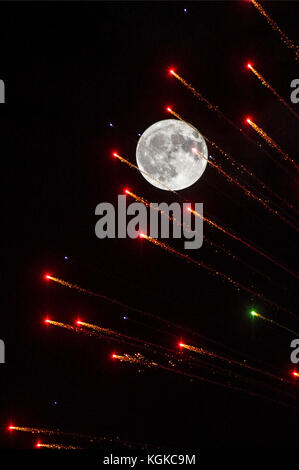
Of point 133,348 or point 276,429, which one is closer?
point 276,429

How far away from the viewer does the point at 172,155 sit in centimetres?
699

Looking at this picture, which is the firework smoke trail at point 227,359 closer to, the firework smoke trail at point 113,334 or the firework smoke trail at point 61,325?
the firework smoke trail at point 113,334

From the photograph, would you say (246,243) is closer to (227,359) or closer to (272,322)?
(272,322)

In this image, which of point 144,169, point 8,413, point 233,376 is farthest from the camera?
point 8,413

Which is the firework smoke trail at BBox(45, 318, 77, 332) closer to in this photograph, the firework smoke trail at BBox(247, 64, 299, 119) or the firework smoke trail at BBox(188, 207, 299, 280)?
the firework smoke trail at BBox(188, 207, 299, 280)

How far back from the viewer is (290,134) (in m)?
7.40

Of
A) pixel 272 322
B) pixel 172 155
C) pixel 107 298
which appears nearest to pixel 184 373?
pixel 272 322

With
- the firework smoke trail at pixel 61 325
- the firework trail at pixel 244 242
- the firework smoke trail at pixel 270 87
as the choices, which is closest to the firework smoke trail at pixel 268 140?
the firework smoke trail at pixel 270 87

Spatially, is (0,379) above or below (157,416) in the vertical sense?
above

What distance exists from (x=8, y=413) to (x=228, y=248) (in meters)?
4.60

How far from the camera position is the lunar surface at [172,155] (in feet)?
23.0

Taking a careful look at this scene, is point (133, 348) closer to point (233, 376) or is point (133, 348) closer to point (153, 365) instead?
point (153, 365)

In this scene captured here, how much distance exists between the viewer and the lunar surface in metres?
7.02

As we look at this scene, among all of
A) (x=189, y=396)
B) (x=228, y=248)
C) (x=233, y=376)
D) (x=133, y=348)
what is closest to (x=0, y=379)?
(x=133, y=348)
